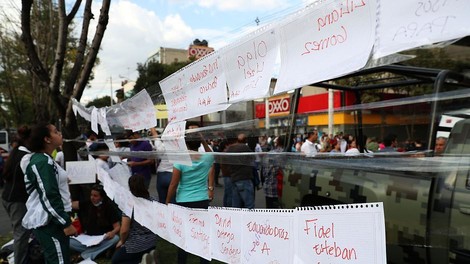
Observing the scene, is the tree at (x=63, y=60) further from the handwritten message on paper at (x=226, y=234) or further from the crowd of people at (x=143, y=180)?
the handwritten message on paper at (x=226, y=234)

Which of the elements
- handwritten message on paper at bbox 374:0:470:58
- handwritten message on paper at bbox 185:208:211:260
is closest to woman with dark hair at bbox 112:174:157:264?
handwritten message on paper at bbox 185:208:211:260

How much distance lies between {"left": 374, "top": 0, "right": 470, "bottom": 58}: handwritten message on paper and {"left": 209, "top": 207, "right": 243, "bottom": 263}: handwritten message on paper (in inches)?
43.6

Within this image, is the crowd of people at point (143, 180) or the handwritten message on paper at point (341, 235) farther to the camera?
the crowd of people at point (143, 180)

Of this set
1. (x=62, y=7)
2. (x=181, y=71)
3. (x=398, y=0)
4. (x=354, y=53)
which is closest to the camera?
(x=398, y=0)

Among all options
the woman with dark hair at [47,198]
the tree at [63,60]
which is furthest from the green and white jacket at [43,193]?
the tree at [63,60]

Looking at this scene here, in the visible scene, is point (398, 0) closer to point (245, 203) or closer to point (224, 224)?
point (224, 224)

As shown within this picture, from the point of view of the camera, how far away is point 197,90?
2.16m

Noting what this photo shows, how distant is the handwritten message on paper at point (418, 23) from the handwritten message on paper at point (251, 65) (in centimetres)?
52

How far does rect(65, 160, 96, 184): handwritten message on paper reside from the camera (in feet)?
15.5

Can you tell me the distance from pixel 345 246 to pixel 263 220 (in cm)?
47

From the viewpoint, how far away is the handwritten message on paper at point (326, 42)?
50.8 inches

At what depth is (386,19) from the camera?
1.22 meters

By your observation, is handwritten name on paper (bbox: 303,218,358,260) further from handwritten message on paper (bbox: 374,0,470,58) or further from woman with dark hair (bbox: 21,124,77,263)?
woman with dark hair (bbox: 21,124,77,263)

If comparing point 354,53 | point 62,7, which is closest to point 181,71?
point 354,53
